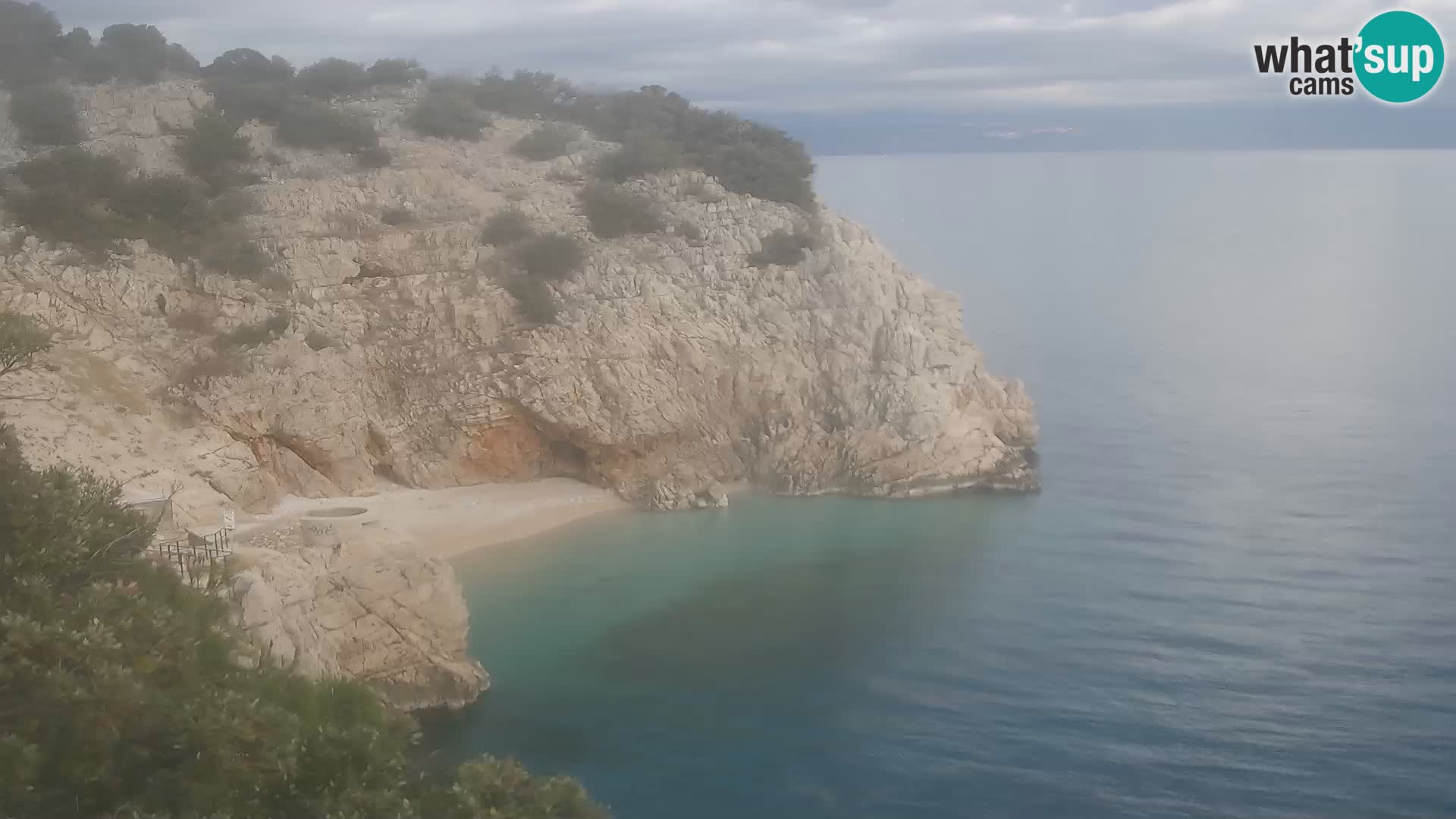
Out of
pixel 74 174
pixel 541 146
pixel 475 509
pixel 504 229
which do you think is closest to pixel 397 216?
pixel 504 229

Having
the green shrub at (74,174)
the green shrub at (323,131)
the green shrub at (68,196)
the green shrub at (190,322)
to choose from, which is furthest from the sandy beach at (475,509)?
the green shrub at (323,131)

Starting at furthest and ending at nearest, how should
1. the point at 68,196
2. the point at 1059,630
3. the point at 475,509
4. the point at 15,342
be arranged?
1. the point at 475,509
2. the point at 68,196
3. the point at 1059,630
4. the point at 15,342

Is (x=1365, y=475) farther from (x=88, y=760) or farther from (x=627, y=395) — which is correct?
(x=88, y=760)

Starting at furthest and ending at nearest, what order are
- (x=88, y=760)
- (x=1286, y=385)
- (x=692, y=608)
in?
(x=1286, y=385) < (x=692, y=608) < (x=88, y=760)

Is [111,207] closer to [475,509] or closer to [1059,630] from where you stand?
[475,509]

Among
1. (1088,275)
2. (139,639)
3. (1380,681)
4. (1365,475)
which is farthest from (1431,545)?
(1088,275)

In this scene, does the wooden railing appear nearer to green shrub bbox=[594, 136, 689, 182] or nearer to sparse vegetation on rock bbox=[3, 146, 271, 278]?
sparse vegetation on rock bbox=[3, 146, 271, 278]

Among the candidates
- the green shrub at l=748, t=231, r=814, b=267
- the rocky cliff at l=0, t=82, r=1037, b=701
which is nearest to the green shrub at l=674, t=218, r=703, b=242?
the rocky cliff at l=0, t=82, r=1037, b=701
